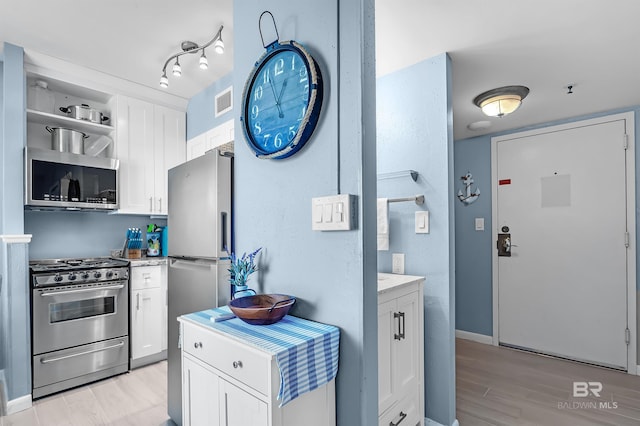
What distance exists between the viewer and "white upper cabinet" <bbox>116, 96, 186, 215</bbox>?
307cm

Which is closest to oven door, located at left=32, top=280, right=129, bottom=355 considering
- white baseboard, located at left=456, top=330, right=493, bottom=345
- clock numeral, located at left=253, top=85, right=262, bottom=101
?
clock numeral, located at left=253, top=85, right=262, bottom=101

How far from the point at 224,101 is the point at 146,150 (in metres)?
1.01

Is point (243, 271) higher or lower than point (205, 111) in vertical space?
lower

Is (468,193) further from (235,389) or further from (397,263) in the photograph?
(235,389)

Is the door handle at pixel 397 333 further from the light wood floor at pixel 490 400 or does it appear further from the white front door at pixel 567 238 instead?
the white front door at pixel 567 238

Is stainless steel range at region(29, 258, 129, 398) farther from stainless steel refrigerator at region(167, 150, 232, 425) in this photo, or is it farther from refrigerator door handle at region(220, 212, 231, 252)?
refrigerator door handle at region(220, 212, 231, 252)

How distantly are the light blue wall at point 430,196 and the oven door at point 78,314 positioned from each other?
225 cm

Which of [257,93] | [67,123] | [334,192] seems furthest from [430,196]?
[67,123]

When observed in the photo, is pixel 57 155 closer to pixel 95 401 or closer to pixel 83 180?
pixel 83 180

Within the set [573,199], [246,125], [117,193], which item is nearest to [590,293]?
[573,199]

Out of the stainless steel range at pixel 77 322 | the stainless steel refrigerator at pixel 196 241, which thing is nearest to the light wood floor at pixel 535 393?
the stainless steel refrigerator at pixel 196 241

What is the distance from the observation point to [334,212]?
1.19 m

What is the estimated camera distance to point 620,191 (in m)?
Result: 3.05

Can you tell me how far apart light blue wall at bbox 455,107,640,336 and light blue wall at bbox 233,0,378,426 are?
310 centimetres
